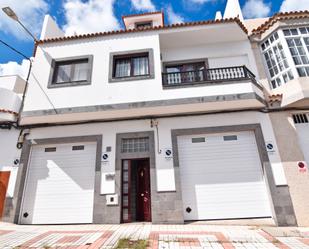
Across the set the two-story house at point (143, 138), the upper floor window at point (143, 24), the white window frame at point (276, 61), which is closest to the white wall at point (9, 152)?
the two-story house at point (143, 138)

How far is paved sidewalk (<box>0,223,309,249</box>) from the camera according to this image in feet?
14.9

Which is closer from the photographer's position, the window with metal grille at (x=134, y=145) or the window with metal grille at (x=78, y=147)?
the window with metal grille at (x=134, y=145)

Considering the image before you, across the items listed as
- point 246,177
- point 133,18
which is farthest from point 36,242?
point 133,18

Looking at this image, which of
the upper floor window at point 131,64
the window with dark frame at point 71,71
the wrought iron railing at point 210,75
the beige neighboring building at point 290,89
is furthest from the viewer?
the window with dark frame at point 71,71

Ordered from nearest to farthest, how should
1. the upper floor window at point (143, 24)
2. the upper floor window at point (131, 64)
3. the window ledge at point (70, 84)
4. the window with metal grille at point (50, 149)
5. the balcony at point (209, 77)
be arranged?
the balcony at point (209, 77) < the window ledge at point (70, 84) < the upper floor window at point (131, 64) < the window with metal grille at point (50, 149) < the upper floor window at point (143, 24)

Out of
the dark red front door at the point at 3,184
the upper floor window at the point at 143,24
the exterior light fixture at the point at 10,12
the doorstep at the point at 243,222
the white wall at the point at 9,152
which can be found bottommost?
the doorstep at the point at 243,222

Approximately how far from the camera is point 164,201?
7.08 metres

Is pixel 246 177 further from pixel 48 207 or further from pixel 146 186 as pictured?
pixel 48 207

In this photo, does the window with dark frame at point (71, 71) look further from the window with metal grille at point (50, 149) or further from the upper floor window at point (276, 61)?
the upper floor window at point (276, 61)

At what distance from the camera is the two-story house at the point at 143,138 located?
23.7 ft

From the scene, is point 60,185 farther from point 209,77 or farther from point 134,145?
point 209,77

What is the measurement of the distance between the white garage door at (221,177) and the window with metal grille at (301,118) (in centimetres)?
209

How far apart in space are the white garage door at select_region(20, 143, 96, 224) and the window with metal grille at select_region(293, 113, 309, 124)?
9369mm

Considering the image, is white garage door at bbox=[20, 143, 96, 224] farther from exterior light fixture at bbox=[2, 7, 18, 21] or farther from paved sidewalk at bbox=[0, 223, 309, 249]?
exterior light fixture at bbox=[2, 7, 18, 21]
